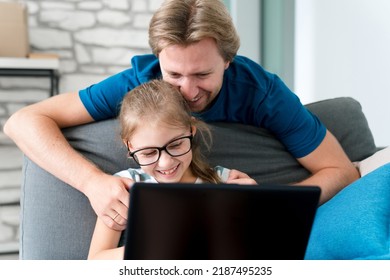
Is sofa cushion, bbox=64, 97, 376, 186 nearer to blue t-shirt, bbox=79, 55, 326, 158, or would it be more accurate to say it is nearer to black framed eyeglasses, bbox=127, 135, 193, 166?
blue t-shirt, bbox=79, 55, 326, 158

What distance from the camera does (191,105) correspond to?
154cm

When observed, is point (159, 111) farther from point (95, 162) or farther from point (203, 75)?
point (95, 162)

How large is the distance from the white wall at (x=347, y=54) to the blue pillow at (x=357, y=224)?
3.80 feet

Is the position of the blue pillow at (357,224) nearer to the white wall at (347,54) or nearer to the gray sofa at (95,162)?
Result: the gray sofa at (95,162)

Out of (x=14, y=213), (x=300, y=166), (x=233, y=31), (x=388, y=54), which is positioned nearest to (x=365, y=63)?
(x=388, y=54)

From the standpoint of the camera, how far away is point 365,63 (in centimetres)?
253

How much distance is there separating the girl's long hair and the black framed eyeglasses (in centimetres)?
4

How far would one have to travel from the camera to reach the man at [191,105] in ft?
4.69

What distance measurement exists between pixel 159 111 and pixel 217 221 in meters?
0.51

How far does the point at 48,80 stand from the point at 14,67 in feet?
1.19

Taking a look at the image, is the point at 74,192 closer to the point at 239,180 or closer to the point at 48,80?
the point at 239,180

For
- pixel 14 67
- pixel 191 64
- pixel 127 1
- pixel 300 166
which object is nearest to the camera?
pixel 191 64

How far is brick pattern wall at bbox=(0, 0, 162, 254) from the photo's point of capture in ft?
10.7

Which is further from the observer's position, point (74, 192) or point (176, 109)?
point (74, 192)
